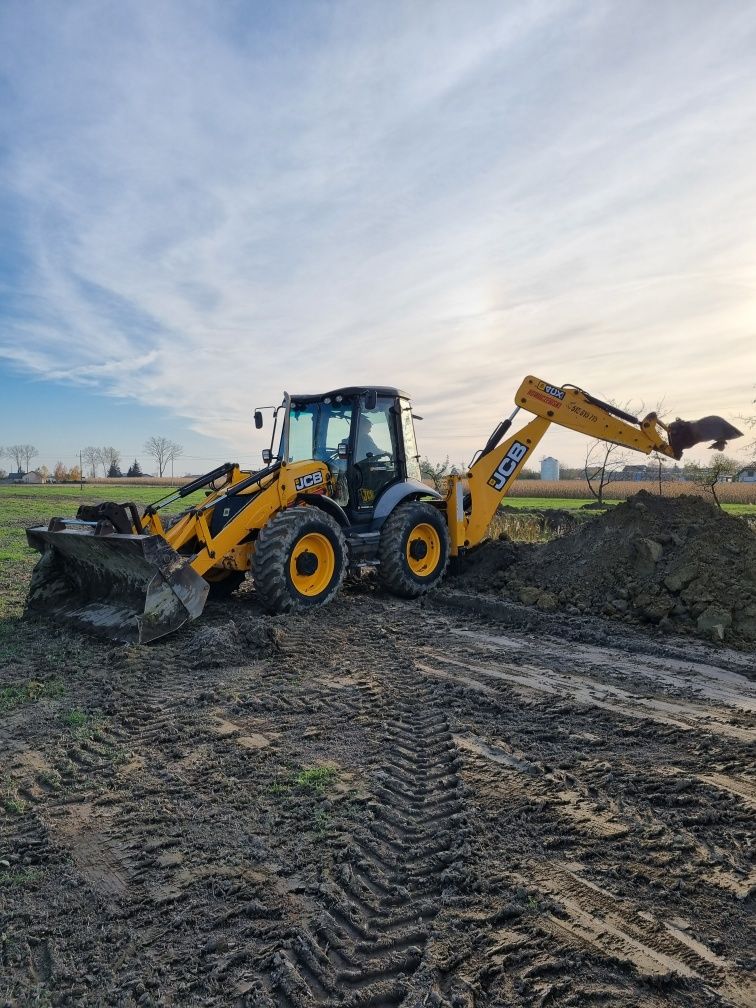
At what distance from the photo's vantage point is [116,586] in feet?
22.7

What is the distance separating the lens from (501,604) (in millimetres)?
8445

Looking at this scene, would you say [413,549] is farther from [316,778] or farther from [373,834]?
[373,834]

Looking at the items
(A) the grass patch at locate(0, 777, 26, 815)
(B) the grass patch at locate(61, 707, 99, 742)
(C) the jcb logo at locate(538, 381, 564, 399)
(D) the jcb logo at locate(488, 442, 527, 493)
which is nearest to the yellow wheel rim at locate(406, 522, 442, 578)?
(D) the jcb logo at locate(488, 442, 527, 493)

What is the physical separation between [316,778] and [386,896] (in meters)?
1.08

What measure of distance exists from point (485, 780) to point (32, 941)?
2.22 m

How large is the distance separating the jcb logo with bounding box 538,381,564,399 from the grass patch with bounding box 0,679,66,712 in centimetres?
716

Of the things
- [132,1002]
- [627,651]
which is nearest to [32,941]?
[132,1002]

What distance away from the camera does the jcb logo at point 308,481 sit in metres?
8.02

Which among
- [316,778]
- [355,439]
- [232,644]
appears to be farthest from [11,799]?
[355,439]

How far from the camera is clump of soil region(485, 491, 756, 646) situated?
287 inches

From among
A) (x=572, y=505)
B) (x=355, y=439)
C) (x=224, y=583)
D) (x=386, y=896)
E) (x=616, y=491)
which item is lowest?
(x=386, y=896)

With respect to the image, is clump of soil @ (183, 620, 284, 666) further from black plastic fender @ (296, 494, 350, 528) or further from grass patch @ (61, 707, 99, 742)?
black plastic fender @ (296, 494, 350, 528)

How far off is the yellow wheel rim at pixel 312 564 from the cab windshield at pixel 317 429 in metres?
1.43

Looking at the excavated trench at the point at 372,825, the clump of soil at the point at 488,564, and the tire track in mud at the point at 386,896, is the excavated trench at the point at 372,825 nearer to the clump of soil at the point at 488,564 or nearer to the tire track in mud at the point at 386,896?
the tire track in mud at the point at 386,896
